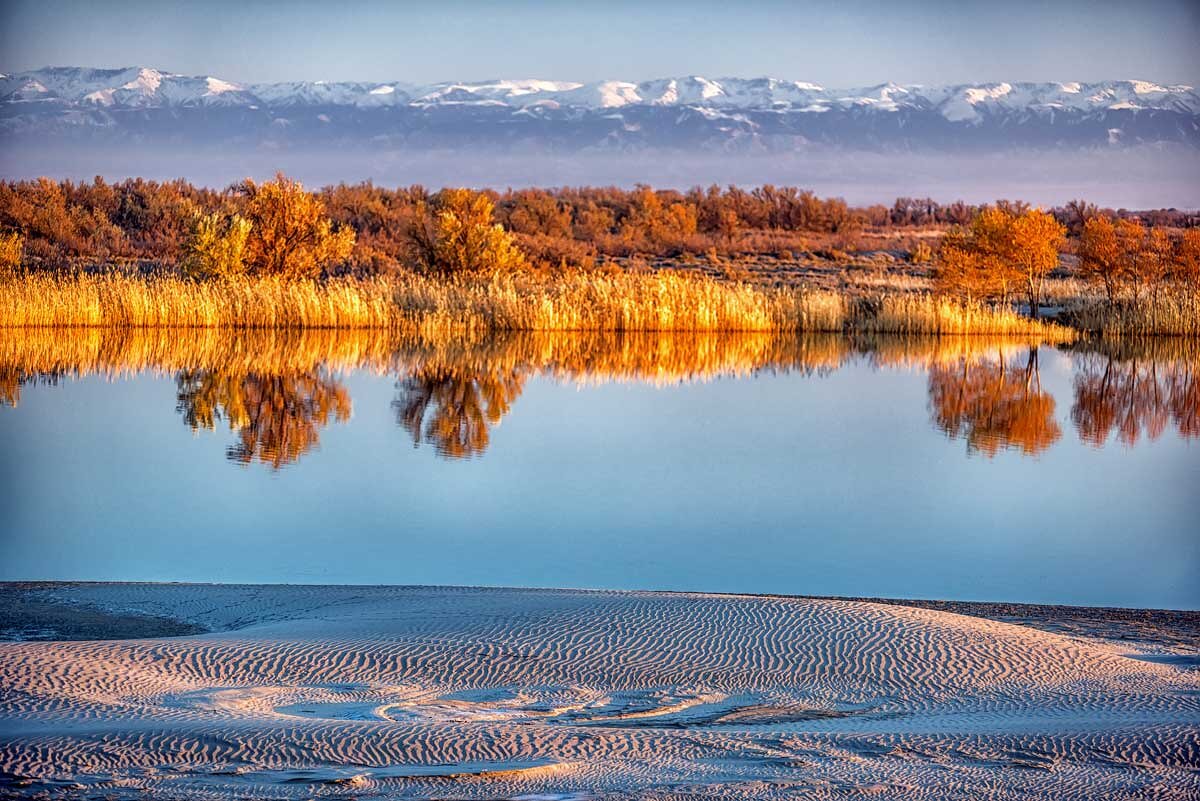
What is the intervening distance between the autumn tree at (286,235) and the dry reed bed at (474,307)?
6.28 feet

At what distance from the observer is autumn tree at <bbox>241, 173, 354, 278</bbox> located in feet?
95.6

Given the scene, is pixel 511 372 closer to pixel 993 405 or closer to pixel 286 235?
pixel 993 405

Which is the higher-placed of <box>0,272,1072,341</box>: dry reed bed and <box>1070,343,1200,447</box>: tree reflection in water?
<box>0,272,1072,341</box>: dry reed bed

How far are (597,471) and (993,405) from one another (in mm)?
7297

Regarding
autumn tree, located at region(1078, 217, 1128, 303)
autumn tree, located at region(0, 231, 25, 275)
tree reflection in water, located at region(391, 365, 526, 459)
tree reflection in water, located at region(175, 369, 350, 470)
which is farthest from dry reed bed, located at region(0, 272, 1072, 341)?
tree reflection in water, located at region(175, 369, 350, 470)

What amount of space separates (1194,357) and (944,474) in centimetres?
1377

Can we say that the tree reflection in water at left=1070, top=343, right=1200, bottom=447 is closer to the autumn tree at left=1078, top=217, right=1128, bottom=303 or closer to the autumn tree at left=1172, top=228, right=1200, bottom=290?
the autumn tree at left=1078, top=217, right=1128, bottom=303

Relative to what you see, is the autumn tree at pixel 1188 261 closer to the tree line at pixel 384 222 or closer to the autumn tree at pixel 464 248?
the tree line at pixel 384 222

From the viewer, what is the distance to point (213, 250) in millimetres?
27688

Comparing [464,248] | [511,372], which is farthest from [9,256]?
[511,372]

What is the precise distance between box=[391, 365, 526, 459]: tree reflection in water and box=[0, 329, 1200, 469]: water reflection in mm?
23

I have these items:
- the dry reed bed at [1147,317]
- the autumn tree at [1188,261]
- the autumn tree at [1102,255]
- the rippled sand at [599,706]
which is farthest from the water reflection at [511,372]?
the rippled sand at [599,706]

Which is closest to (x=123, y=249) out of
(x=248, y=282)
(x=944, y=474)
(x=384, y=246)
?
(x=384, y=246)

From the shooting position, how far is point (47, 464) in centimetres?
1177
